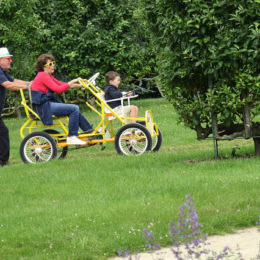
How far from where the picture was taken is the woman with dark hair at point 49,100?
1123 centimetres

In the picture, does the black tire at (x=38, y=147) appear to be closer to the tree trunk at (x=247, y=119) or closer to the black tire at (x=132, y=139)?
the black tire at (x=132, y=139)

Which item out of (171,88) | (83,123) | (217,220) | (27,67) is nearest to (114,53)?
(27,67)

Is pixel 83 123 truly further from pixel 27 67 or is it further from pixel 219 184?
pixel 27 67

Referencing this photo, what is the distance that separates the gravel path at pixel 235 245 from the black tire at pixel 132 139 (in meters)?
5.07

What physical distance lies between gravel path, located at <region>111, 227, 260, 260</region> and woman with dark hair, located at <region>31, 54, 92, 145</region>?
5664 mm

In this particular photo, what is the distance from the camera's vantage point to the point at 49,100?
37.2ft

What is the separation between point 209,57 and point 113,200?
2570 millimetres

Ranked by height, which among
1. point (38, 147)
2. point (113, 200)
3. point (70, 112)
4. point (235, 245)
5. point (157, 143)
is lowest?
point (235, 245)

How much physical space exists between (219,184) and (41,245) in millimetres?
2616

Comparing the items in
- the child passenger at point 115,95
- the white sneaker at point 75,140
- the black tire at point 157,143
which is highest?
the child passenger at point 115,95

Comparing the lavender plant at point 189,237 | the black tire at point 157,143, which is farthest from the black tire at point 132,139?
the lavender plant at point 189,237

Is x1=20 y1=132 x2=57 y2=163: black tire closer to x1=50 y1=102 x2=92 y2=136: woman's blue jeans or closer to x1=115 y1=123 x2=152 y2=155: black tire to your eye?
x1=50 y1=102 x2=92 y2=136: woman's blue jeans

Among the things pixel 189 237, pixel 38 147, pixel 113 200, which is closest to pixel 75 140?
pixel 38 147

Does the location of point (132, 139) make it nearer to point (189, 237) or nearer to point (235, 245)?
point (235, 245)
